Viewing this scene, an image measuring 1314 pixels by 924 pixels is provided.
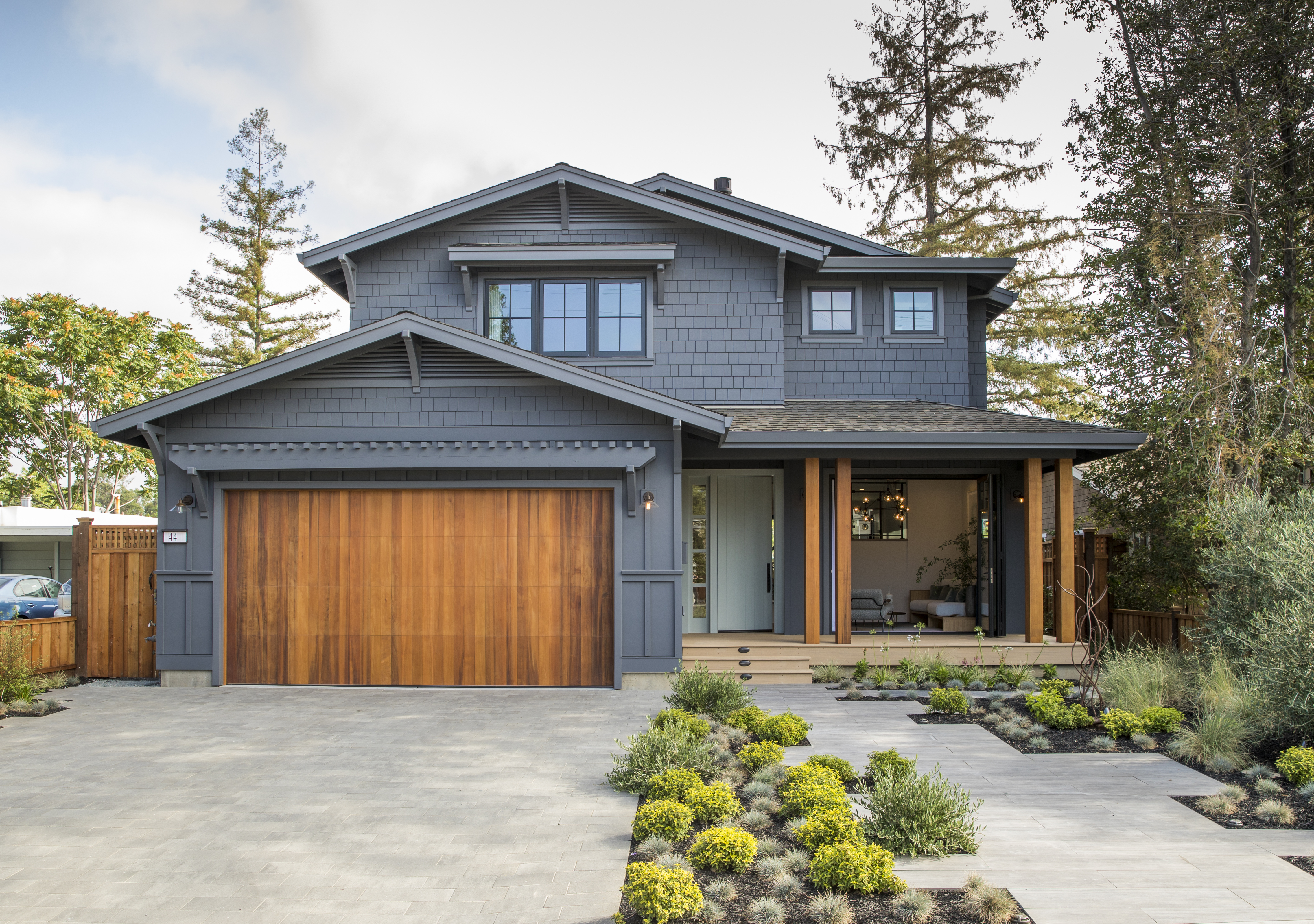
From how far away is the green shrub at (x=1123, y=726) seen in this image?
24.4ft

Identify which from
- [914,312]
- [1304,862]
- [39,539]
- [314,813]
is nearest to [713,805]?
[314,813]

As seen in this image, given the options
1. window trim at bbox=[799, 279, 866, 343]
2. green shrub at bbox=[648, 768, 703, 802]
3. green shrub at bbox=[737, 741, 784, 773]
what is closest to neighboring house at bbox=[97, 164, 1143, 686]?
window trim at bbox=[799, 279, 866, 343]

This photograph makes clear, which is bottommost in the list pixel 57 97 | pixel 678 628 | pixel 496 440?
pixel 678 628

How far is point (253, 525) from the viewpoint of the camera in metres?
10.1

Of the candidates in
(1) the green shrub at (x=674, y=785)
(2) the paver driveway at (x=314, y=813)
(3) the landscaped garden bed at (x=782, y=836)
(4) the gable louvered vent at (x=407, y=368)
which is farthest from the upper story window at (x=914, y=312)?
(1) the green shrub at (x=674, y=785)

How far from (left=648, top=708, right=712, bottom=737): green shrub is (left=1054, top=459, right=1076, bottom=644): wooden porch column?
581 cm

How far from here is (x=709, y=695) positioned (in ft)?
26.8

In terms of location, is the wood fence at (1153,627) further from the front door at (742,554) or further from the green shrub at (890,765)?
the green shrub at (890,765)

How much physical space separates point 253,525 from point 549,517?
347 cm

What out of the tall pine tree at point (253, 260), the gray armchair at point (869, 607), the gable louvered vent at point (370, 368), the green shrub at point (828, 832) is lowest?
the green shrub at point (828, 832)

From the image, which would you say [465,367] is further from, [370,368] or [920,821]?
[920,821]

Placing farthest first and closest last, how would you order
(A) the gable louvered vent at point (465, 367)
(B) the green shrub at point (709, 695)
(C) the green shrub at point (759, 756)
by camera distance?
(A) the gable louvered vent at point (465, 367)
(B) the green shrub at point (709, 695)
(C) the green shrub at point (759, 756)

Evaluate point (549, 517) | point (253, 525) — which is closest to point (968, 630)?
point (549, 517)

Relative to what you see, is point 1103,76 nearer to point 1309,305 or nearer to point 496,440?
point 1309,305
